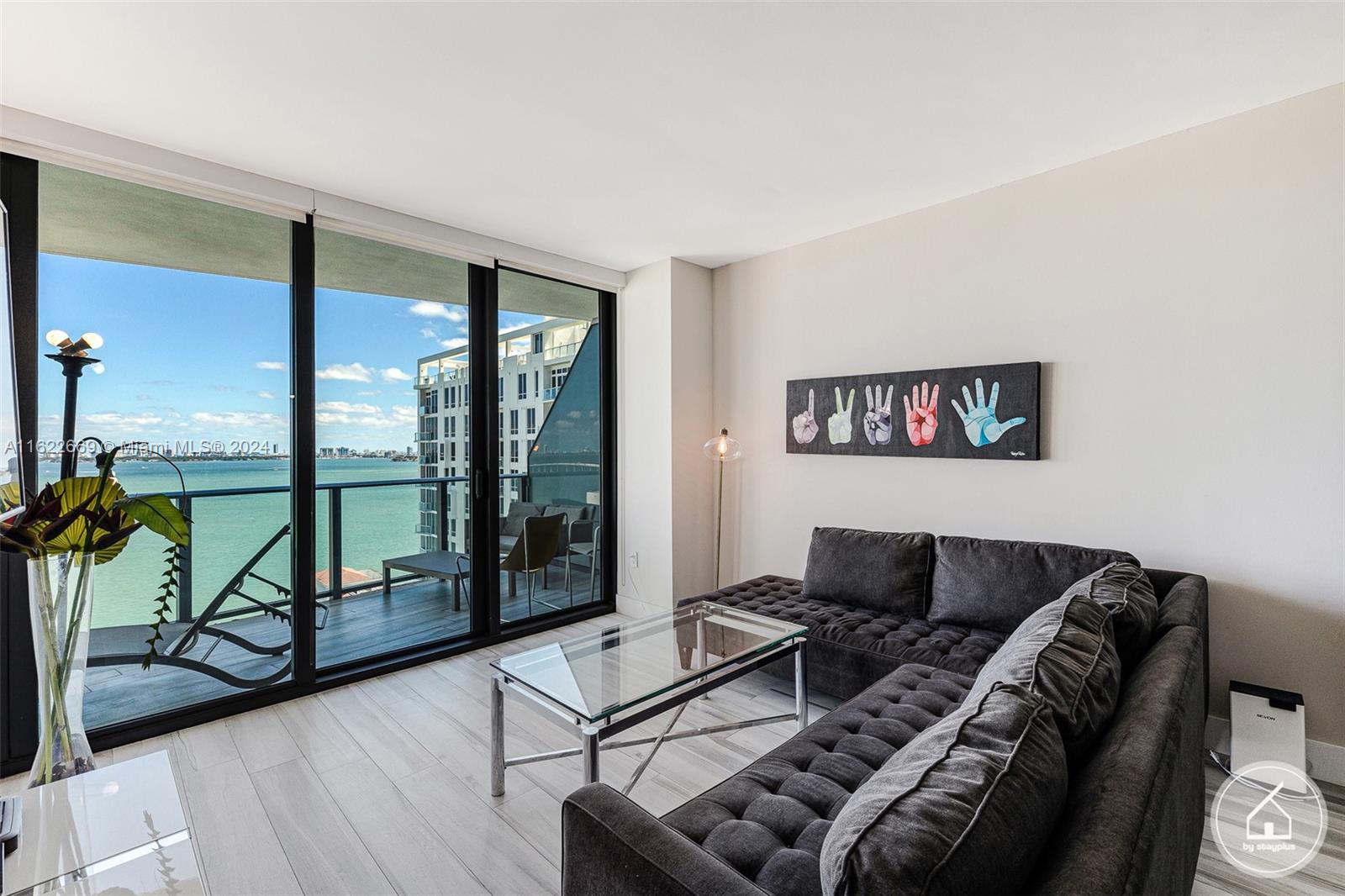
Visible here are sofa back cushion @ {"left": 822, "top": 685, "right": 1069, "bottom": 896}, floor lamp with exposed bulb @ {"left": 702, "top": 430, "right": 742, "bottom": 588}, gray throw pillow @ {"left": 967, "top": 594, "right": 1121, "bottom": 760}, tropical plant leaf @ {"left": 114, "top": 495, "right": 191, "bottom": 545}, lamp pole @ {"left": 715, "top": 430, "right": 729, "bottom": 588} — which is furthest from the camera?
lamp pole @ {"left": 715, "top": 430, "right": 729, "bottom": 588}

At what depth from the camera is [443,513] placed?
373 cm

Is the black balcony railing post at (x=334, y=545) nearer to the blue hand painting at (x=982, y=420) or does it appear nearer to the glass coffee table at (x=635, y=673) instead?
the glass coffee table at (x=635, y=673)

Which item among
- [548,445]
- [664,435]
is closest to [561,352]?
[548,445]

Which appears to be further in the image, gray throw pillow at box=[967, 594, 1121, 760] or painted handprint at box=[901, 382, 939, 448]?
painted handprint at box=[901, 382, 939, 448]

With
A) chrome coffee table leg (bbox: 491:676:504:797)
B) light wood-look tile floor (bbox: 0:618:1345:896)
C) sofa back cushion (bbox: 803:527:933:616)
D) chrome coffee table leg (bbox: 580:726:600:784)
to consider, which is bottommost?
light wood-look tile floor (bbox: 0:618:1345:896)

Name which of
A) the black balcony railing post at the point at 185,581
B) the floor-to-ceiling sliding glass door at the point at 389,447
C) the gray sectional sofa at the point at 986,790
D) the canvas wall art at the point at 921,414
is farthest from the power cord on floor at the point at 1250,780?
the black balcony railing post at the point at 185,581

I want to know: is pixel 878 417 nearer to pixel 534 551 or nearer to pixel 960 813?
pixel 534 551

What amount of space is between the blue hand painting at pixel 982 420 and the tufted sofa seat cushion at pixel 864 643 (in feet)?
3.18

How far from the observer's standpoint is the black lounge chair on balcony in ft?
8.65

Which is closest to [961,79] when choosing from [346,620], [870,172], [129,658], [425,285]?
[870,172]

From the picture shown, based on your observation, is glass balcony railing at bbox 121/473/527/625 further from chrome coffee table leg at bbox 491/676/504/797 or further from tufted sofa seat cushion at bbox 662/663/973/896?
tufted sofa seat cushion at bbox 662/663/973/896

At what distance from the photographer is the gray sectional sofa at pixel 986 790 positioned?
2.65 feet

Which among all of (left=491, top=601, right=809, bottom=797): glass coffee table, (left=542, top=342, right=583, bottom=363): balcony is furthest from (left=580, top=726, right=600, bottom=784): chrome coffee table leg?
(left=542, top=342, right=583, bottom=363): balcony

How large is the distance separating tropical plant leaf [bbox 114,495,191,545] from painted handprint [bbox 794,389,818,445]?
10.3ft
